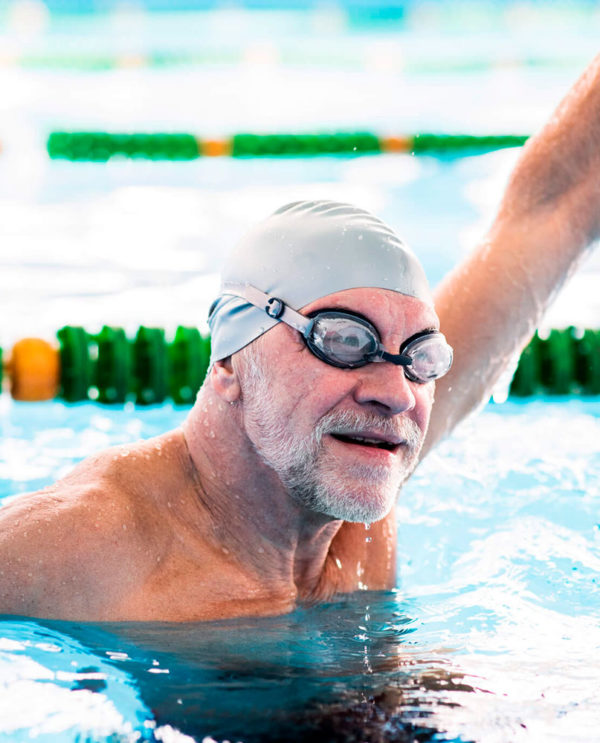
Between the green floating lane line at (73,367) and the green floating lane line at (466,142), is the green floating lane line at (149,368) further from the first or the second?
the green floating lane line at (466,142)

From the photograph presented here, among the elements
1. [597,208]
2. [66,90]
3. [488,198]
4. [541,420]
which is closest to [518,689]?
[597,208]

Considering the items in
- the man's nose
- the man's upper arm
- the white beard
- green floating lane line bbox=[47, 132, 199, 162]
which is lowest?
the man's upper arm

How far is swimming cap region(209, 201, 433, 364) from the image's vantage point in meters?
2.08

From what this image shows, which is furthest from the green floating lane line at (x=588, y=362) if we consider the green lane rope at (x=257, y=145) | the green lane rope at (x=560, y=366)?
the green lane rope at (x=257, y=145)

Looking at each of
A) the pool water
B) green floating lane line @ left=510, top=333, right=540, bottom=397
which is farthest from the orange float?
green floating lane line @ left=510, top=333, right=540, bottom=397

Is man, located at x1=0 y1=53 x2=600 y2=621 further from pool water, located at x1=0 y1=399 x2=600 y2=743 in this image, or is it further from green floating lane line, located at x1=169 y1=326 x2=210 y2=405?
green floating lane line, located at x1=169 y1=326 x2=210 y2=405

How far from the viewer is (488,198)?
848 cm

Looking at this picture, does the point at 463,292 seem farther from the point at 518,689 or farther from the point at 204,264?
the point at 204,264

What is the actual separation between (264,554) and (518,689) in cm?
59

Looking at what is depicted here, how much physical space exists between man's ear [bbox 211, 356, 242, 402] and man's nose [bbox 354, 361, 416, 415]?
10.4 inches

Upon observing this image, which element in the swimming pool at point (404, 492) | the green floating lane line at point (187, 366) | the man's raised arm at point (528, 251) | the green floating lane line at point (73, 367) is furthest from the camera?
the green floating lane line at point (187, 366)

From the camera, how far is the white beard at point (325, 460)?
6.44ft

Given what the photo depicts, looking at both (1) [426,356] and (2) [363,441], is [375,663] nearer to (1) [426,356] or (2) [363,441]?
(2) [363,441]

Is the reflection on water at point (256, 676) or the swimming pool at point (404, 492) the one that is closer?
the reflection on water at point (256, 676)
